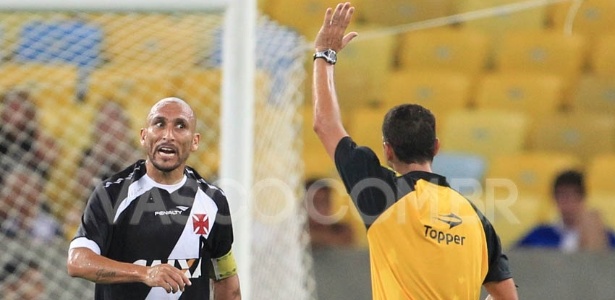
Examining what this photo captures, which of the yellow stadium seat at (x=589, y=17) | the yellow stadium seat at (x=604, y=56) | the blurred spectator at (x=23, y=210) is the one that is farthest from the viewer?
the yellow stadium seat at (x=589, y=17)

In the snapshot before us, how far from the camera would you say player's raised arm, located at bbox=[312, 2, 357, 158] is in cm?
407

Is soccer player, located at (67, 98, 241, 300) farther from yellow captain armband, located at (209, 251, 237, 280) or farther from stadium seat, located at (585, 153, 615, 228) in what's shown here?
stadium seat, located at (585, 153, 615, 228)

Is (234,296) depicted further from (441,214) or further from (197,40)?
(197,40)

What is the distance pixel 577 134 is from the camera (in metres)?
9.05

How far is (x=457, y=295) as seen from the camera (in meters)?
4.04

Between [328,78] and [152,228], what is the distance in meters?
0.81

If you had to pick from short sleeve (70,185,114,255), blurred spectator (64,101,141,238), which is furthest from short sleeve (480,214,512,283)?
blurred spectator (64,101,141,238)

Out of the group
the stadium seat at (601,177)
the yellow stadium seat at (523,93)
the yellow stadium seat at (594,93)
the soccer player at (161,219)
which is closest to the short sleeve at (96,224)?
the soccer player at (161,219)

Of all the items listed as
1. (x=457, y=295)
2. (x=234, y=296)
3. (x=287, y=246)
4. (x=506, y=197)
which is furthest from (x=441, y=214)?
(x=506, y=197)

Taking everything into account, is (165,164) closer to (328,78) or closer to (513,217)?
(328,78)

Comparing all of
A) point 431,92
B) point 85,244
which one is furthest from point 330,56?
point 431,92

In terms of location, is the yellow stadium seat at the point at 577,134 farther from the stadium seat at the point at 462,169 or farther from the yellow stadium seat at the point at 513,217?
the yellow stadium seat at the point at 513,217

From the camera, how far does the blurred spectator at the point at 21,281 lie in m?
6.74

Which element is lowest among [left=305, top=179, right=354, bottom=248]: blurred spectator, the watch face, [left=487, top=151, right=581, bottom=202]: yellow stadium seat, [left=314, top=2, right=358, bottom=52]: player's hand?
[left=305, top=179, right=354, bottom=248]: blurred spectator
